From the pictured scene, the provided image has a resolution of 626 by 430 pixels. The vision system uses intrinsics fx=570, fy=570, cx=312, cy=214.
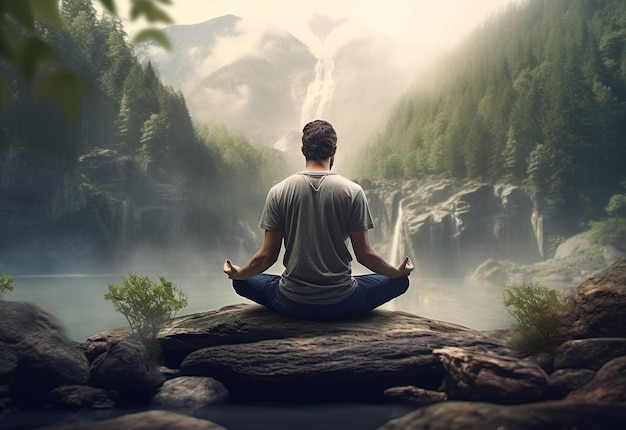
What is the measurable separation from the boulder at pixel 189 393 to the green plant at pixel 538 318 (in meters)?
2.71

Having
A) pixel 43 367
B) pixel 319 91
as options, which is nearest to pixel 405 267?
pixel 43 367

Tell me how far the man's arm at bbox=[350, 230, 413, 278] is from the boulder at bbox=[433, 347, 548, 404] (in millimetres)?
763

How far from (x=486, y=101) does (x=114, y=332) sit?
133ft

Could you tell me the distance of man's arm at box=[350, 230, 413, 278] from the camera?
14.6 feet

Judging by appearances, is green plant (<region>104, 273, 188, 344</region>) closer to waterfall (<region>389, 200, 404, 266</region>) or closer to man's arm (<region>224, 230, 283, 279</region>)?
man's arm (<region>224, 230, 283, 279</region>)

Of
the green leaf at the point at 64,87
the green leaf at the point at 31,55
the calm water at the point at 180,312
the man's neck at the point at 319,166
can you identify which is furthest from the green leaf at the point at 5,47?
the calm water at the point at 180,312

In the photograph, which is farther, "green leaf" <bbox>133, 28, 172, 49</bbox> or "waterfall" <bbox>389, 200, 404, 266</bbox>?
"waterfall" <bbox>389, 200, 404, 266</bbox>

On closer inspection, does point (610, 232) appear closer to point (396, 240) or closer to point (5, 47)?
point (396, 240)

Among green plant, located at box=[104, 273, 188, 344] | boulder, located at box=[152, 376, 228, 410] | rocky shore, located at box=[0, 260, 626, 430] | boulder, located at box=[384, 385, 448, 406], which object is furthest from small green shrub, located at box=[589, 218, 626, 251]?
boulder, located at box=[152, 376, 228, 410]

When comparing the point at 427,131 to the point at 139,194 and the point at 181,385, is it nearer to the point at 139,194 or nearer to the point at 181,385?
the point at 139,194

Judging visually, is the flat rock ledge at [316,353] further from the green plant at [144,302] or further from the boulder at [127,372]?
the green plant at [144,302]

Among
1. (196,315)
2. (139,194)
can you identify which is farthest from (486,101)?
(196,315)

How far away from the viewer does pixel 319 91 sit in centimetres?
5616

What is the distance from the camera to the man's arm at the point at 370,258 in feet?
14.6
